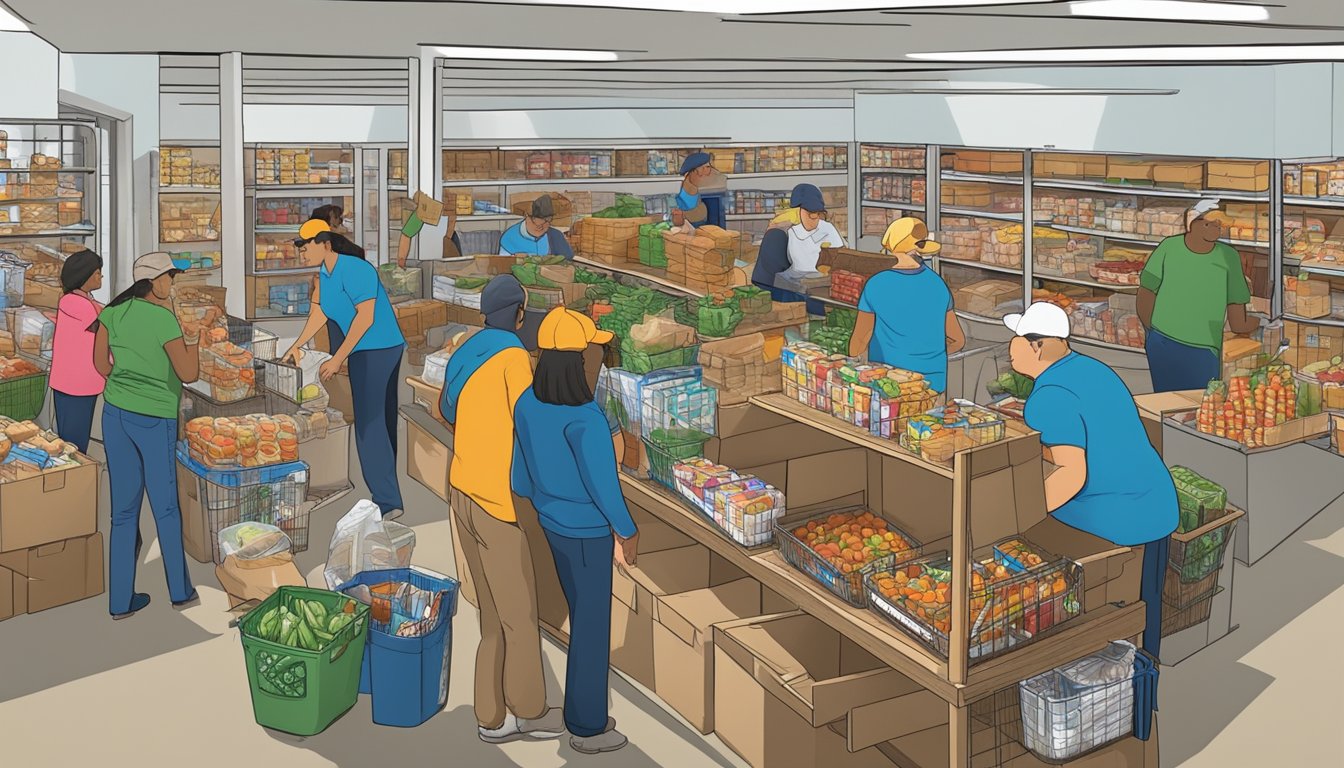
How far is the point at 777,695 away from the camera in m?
4.31

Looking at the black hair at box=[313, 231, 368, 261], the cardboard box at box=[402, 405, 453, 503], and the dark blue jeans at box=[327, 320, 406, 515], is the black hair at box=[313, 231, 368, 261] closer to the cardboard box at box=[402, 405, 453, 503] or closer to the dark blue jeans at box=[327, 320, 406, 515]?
the dark blue jeans at box=[327, 320, 406, 515]

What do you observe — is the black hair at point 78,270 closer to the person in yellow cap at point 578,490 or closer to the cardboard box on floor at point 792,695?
the person in yellow cap at point 578,490

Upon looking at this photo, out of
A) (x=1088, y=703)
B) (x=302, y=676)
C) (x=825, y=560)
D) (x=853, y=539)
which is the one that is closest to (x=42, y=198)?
(x=302, y=676)

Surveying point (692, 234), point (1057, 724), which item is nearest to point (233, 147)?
point (692, 234)

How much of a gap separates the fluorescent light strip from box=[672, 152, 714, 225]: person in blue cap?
1806 millimetres

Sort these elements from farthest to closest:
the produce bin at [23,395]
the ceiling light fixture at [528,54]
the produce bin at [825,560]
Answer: the ceiling light fixture at [528,54]
the produce bin at [23,395]
the produce bin at [825,560]

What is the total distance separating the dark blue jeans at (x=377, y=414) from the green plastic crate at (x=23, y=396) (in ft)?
6.49

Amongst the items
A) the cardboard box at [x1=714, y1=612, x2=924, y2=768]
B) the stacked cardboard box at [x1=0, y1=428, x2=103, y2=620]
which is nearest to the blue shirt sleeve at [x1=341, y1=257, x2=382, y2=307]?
the stacked cardboard box at [x1=0, y1=428, x2=103, y2=620]

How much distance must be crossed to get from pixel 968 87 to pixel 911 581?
8.82 metres

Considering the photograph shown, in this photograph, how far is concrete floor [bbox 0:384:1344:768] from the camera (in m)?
4.71

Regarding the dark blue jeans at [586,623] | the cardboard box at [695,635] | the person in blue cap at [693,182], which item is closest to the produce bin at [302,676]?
the dark blue jeans at [586,623]

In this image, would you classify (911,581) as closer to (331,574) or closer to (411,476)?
(331,574)

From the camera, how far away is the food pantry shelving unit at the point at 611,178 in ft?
45.1

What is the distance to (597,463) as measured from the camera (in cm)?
442
